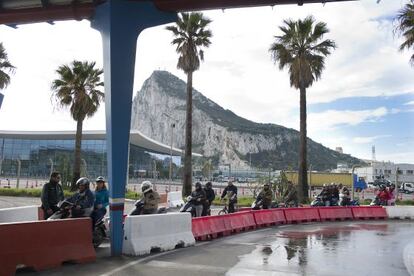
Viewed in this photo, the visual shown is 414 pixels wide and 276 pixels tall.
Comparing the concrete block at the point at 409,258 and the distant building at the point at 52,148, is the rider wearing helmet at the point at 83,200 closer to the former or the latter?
the concrete block at the point at 409,258

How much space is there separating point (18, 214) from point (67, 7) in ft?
18.7

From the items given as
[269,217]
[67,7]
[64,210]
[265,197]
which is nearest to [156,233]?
[64,210]

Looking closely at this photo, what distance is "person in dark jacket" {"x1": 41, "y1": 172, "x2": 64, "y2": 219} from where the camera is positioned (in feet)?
37.2

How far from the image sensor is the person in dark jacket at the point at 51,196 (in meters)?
11.3

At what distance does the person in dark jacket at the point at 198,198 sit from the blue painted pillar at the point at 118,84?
4623 millimetres

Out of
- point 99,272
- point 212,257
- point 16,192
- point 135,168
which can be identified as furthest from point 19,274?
point 135,168

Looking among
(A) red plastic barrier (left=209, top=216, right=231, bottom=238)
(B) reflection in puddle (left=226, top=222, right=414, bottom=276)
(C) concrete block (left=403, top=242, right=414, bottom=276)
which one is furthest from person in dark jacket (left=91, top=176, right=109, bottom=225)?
(C) concrete block (left=403, top=242, right=414, bottom=276)

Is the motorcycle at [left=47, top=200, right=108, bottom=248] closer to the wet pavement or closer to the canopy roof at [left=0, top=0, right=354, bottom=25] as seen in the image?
the wet pavement

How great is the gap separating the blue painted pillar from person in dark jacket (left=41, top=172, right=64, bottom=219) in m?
1.46

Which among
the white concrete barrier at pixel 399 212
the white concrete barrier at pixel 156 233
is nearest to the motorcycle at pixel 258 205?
the white concrete barrier at pixel 156 233

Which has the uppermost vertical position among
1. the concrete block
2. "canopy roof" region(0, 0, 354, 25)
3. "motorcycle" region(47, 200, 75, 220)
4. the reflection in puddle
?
"canopy roof" region(0, 0, 354, 25)

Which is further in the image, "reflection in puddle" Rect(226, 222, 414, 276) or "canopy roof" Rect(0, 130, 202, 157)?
"canopy roof" Rect(0, 130, 202, 157)

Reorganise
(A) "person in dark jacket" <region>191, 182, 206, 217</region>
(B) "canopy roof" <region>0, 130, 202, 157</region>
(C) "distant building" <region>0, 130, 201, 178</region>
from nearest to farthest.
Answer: (A) "person in dark jacket" <region>191, 182, 206, 217</region>
(B) "canopy roof" <region>0, 130, 202, 157</region>
(C) "distant building" <region>0, 130, 201, 178</region>

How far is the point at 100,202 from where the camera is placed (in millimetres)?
11820
